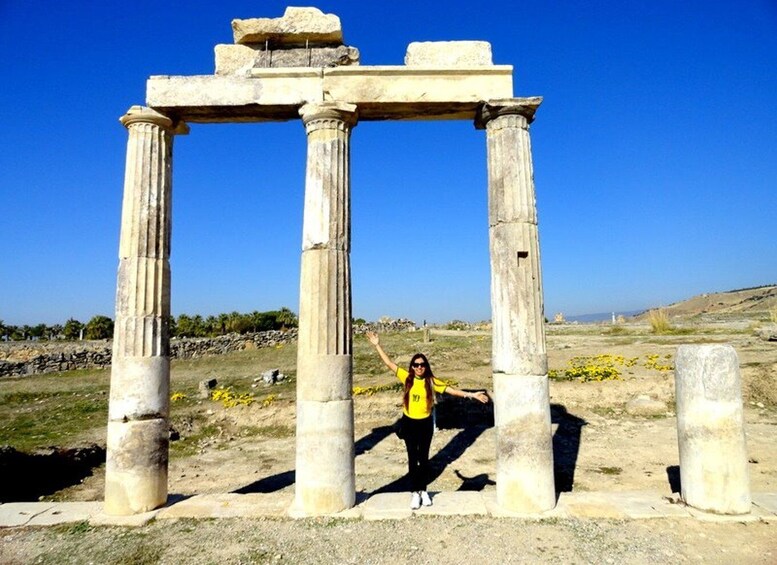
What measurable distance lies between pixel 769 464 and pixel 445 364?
35.2 ft

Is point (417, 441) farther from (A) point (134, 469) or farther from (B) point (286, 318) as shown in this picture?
(B) point (286, 318)

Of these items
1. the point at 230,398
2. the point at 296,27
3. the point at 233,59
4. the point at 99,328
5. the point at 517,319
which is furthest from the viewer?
the point at 99,328

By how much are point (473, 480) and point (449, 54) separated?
280 inches

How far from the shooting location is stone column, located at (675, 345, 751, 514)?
604 centimetres

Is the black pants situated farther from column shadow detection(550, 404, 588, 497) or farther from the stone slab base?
column shadow detection(550, 404, 588, 497)

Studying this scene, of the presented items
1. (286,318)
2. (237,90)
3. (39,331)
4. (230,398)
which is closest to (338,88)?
(237,90)

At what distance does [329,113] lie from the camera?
23.0 feet

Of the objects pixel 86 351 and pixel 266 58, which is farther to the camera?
pixel 86 351

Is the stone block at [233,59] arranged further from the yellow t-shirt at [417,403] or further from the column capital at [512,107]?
the yellow t-shirt at [417,403]

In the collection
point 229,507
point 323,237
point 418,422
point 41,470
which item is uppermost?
point 323,237

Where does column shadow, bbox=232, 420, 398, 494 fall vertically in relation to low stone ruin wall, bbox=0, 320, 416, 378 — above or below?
below

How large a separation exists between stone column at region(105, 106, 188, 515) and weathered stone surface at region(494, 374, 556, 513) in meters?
4.65

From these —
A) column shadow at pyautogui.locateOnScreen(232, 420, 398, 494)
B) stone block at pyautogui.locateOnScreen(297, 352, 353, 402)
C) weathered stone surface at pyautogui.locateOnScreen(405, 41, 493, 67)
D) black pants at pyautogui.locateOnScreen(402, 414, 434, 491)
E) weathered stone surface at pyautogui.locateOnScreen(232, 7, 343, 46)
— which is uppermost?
weathered stone surface at pyautogui.locateOnScreen(232, 7, 343, 46)

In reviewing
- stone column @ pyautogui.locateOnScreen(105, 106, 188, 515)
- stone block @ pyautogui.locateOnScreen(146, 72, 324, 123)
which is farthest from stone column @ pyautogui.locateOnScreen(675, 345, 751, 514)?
stone column @ pyautogui.locateOnScreen(105, 106, 188, 515)
